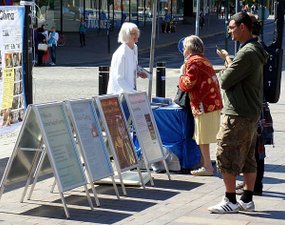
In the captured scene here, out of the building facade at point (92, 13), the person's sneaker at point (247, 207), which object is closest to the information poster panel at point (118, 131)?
the person's sneaker at point (247, 207)

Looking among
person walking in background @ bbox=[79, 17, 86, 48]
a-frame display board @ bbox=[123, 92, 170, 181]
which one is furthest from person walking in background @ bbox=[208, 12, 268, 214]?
person walking in background @ bbox=[79, 17, 86, 48]

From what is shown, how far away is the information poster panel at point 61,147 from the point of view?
7.91 m

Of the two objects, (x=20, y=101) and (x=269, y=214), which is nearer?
(x=269, y=214)

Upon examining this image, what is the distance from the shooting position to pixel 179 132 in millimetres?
10336

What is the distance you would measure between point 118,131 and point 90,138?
0.64m

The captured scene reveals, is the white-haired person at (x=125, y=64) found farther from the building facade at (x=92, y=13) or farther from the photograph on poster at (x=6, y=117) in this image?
the building facade at (x=92, y=13)

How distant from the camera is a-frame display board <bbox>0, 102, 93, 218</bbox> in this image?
788cm

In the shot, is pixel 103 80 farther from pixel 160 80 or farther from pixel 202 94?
pixel 202 94

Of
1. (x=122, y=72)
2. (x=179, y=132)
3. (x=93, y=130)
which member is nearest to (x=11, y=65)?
(x=122, y=72)

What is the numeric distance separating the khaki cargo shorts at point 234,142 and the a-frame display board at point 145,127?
68.0 inches

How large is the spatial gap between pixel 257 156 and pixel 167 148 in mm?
1834

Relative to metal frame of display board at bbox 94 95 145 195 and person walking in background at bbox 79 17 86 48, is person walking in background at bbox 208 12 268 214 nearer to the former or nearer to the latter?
metal frame of display board at bbox 94 95 145 195

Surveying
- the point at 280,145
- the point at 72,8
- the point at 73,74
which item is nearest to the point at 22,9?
the point at 280,145

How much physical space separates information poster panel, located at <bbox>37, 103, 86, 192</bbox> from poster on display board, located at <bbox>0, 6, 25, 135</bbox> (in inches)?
76.2
